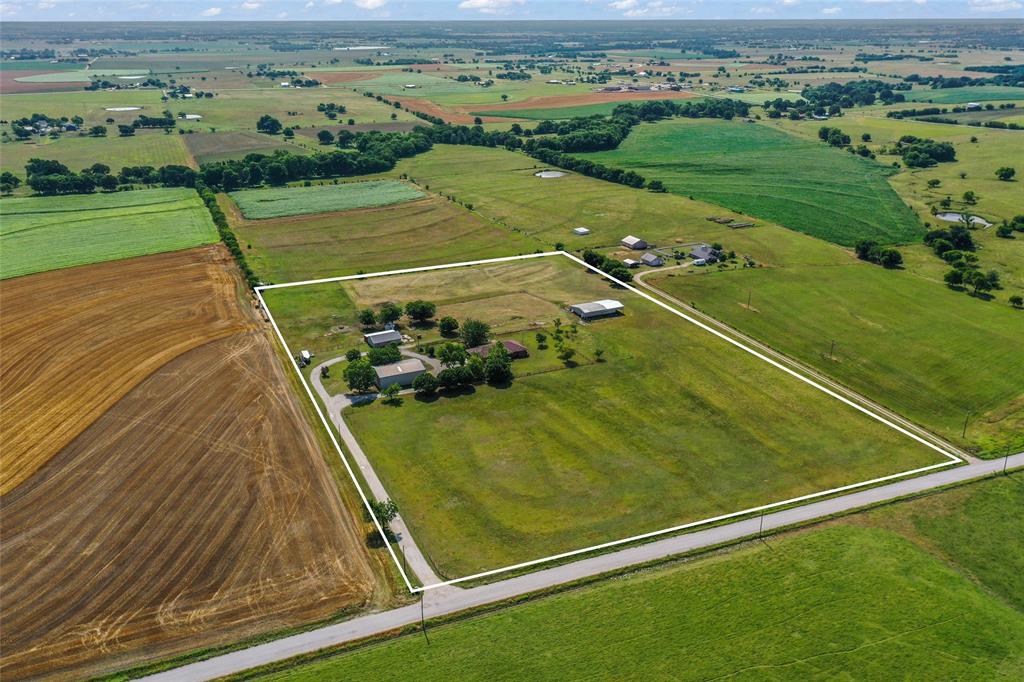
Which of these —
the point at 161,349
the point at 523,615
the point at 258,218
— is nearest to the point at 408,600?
the point at 523,615

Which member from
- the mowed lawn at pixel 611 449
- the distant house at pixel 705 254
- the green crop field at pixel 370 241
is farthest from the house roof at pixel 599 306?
the green crop field at pixel 370 241

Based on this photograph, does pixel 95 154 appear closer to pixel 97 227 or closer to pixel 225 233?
pixel 97 227

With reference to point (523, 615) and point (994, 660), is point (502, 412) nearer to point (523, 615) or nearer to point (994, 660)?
point (523, 615)

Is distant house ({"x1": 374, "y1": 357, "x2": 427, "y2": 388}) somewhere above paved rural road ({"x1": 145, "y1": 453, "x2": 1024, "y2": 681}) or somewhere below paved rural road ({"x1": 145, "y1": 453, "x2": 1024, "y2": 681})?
above

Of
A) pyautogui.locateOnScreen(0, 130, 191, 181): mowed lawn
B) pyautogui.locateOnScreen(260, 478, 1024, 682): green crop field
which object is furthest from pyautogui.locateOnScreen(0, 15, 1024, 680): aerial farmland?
pyautogui.locateOnScreen(0, 130, 191, 181): mowed lawn

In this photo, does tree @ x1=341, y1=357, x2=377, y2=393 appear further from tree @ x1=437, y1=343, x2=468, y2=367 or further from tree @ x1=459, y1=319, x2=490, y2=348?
tree @ x1=459, y1=319, x2=490, y2=348

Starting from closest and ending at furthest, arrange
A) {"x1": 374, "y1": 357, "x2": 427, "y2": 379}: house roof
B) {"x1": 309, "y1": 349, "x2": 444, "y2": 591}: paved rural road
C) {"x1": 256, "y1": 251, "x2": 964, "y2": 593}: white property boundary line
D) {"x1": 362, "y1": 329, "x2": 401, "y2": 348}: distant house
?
{"x1": 309, "y1": 349, "x2": 444, "y2": 591}: paved rural road < {"x1": 256, "y1": 251, "x2": 964, "y2": 593}: white property boundary line < {"x1": 374, "y1": 357, "x2": 427, "y2": 379}: house roof < {"x1": 362, "y1": 329, "x2": 401, "y2": 348}: distant house

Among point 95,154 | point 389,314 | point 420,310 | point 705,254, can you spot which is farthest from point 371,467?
point 95,154
